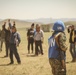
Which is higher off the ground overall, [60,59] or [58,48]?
[58,48]

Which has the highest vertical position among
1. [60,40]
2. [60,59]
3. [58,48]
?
[60,40]

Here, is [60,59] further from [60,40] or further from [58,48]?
[60,40]

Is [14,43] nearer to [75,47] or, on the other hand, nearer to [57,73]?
[75,47]

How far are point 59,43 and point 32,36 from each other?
1137cm

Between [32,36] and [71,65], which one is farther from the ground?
[32,36]

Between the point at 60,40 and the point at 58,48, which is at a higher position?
the point at 60,40

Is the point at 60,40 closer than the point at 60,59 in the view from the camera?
Yes

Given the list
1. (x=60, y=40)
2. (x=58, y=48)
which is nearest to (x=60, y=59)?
(x=58, y=48)

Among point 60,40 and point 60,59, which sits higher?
point 60,40

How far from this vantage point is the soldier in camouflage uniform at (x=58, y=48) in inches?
262

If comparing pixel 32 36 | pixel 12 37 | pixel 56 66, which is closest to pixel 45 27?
pixel 32 36

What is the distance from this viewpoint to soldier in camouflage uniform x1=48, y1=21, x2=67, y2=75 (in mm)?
6656

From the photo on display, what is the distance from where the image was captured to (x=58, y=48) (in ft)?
22.0

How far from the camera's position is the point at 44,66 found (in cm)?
1305
